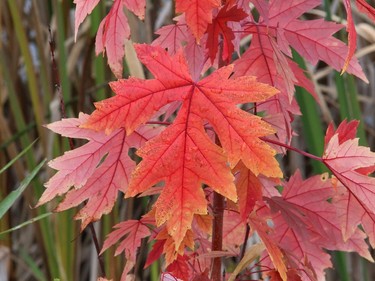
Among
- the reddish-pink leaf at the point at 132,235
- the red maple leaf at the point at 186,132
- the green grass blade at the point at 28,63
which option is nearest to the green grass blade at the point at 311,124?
the green grass blade at the point at 28,63

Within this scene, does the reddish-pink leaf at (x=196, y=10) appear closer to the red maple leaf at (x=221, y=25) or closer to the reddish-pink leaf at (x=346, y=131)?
the red maple leaf at (x=221, y=25)

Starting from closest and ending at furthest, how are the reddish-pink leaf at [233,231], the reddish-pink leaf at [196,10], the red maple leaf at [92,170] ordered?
the reddish-pink leaf at [196,10] → the red maple leaf at [92,170] → the reddish-pink leaf at [233,231]

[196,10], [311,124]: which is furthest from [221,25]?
[311,124]

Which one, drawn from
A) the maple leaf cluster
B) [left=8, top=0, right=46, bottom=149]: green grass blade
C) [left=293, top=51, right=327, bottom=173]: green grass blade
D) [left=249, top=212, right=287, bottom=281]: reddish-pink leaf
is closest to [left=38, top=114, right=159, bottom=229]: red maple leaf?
the maple leaf cluster

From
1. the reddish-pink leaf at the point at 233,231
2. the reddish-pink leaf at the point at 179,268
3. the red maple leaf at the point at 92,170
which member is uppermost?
the red maple leaf at the point at 92,170

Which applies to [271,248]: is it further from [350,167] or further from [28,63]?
[28,63]

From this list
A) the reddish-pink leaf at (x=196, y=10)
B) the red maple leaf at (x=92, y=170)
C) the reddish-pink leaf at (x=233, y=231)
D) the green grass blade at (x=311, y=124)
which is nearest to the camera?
the reddish-pink leaf at (x=196, y=10)

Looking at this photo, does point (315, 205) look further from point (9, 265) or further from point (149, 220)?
point (9, 265)
